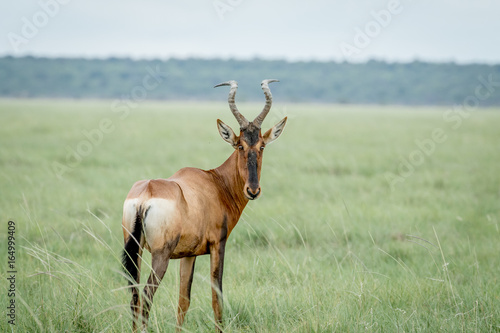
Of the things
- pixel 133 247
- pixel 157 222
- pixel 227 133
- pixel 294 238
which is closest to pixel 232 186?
pixel 227 133

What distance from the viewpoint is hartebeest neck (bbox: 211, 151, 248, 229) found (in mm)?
4652

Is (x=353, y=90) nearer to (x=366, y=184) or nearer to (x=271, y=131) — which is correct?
(x=366, y=184)

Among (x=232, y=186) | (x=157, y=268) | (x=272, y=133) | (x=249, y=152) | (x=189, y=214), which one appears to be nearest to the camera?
(x=157, y=268)

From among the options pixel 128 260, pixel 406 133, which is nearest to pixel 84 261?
pixel 128 260

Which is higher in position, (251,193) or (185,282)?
(251,193)

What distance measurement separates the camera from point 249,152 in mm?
4340

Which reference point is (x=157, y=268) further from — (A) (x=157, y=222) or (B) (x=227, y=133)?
(B) (x=227, y=133)

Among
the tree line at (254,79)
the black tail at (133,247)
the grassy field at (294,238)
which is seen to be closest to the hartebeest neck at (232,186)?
the grassy field at (294,238)

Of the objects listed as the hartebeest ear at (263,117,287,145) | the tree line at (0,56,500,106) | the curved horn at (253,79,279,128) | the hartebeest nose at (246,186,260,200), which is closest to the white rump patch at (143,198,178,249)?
the hartebeest nose at (246,186,260,200)

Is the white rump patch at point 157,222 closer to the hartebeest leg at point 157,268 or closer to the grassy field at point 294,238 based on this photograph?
the hartebeest leg at point 157,268

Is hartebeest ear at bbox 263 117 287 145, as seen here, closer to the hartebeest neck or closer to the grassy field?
the hartebeest neck

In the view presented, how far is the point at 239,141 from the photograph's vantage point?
177 inches

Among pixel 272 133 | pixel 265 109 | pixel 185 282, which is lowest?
pixel 185 282

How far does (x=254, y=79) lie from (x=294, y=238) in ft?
405
